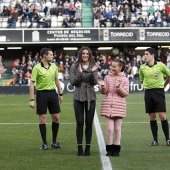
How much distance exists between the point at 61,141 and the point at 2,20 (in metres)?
30.8

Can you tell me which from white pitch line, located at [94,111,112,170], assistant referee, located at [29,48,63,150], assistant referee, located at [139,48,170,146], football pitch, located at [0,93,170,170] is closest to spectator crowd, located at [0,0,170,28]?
football pitch, located at [0,93,170,170]

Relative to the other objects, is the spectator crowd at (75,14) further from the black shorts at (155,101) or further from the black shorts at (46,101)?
the black shorts at (46,101)

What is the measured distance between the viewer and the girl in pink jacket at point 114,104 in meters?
11.0

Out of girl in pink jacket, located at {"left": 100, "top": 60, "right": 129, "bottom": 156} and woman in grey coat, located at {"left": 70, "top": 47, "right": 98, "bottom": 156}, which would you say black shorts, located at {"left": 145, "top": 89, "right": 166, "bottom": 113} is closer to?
girl in pink jacket, located at {"left": 100, "top": 60, "right": 129, "bottom": 156}

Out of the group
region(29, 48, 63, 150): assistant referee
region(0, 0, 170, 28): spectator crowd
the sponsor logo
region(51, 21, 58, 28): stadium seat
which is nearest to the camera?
region(29, 48, 63, 150): assistant referee

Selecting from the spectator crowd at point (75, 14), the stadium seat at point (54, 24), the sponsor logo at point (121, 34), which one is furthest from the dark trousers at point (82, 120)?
the stadium seat at point (54, 24)

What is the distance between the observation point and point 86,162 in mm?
10234

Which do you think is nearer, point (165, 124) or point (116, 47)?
point (165, 124)

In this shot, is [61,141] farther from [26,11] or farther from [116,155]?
[26,11]

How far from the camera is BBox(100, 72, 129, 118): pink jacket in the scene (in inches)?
433

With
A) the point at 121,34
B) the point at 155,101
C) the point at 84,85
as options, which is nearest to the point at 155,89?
the point at 155,101

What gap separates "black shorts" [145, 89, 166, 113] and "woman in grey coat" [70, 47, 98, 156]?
6.64 feet

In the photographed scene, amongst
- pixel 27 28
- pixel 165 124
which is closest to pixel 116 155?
pixel 165 124

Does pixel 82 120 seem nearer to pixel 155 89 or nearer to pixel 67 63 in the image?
pixel 155 89
